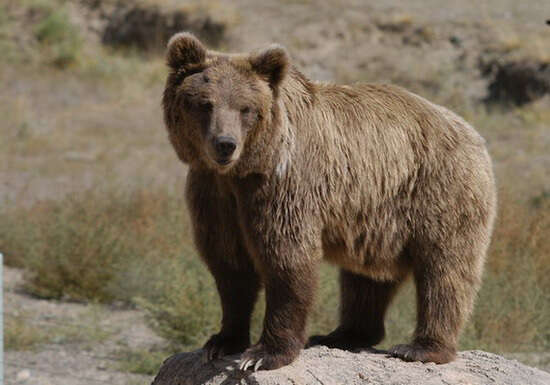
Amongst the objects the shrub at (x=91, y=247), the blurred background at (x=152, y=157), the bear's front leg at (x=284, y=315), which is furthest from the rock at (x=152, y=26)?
the bear's front leg at (x=284, y=315)

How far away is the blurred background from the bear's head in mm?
4322

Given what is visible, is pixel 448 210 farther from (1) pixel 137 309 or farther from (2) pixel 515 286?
(1) pixel 137 309

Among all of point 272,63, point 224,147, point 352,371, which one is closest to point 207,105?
point 224,147

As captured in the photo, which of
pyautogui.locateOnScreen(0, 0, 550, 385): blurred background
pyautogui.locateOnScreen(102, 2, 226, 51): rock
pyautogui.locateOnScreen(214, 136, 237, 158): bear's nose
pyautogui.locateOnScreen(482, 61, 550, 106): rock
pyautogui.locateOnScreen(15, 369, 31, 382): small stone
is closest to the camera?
pyautogui.locateOnScreen(214, 136, 237, 158): bear's nose

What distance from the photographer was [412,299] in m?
9.51

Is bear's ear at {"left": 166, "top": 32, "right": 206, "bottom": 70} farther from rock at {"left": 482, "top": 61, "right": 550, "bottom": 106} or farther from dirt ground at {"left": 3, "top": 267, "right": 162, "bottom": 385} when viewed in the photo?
rock at {"left": 482, "top": 61, "right": 550, "bottom": 106}

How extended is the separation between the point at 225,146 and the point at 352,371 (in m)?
1.67

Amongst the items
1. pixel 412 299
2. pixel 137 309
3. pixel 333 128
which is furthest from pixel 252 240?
pixel 137 309

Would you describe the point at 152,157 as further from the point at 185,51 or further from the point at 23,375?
the point at 185,51

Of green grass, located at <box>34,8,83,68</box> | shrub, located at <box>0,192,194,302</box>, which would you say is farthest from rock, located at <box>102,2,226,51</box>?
shrub, located at <box>0,192,194,302</box>

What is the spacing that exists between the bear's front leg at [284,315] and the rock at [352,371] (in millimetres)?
77

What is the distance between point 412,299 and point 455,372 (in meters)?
3.85

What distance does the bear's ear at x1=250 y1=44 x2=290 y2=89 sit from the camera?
5223mm

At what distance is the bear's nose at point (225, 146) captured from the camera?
15.9 feet
